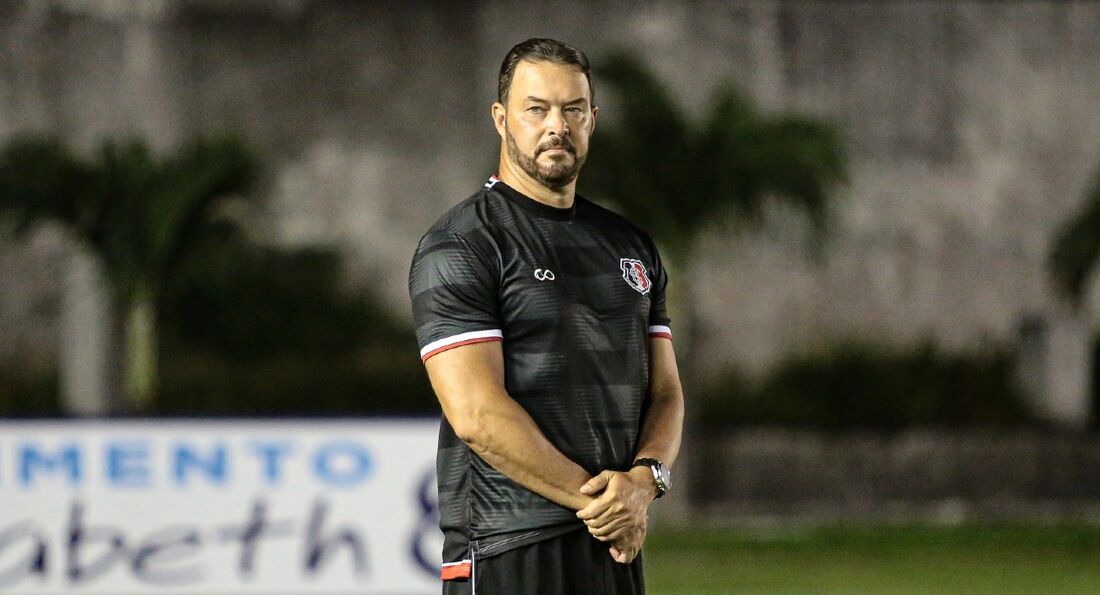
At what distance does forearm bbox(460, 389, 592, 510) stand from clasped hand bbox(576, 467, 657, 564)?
0.07ft

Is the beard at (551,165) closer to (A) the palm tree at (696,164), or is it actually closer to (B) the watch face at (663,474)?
(B) the watch face at (663,474)

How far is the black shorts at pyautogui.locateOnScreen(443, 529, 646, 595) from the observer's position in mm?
2910

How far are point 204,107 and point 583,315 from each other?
15.1 meters

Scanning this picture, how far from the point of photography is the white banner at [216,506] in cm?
716

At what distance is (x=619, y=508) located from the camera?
9.41 feet

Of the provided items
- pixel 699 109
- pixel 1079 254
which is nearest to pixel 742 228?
pixel 699 109

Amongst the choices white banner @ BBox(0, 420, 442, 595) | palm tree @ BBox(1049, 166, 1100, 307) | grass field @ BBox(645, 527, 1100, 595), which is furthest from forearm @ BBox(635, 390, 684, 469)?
palm tree @ BBox(1049, 166, 1100, 307)

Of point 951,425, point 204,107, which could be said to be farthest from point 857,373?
point 204,107

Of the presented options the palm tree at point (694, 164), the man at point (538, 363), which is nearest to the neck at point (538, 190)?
the man at point (538, 363)

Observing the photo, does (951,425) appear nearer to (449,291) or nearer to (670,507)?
(670,507)

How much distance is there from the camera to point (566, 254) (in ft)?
9.55

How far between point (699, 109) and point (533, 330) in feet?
47.0

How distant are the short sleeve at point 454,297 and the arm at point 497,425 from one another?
0.08ft

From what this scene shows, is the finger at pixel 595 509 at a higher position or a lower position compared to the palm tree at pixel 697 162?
lower
